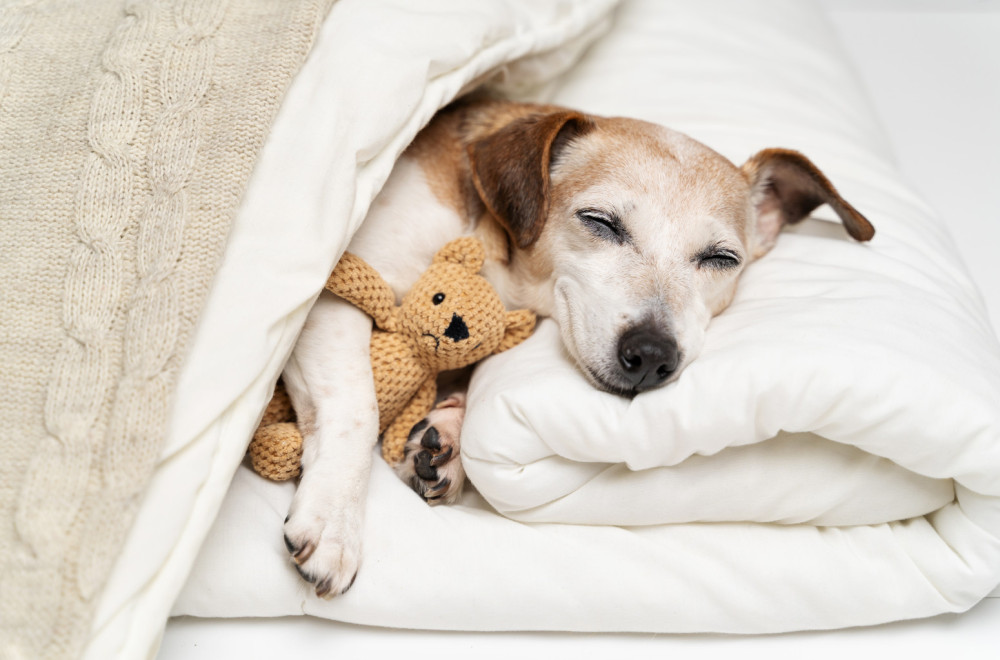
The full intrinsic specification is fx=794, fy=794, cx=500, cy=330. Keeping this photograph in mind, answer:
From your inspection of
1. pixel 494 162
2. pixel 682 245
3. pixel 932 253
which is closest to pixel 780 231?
pixel 932 253

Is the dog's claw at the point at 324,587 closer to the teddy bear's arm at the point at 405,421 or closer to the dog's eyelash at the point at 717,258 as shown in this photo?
the teddy bear's arm at the point at 405,421

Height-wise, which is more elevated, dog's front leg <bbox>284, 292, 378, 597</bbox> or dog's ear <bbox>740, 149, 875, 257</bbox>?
dog's ear <bbox>740, 149, 875, 257</bbox>

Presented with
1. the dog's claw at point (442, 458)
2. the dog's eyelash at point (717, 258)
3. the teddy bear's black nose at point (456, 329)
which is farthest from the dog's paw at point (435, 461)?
the dog's eyelash at point (717, 258)

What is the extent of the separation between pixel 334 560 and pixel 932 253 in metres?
1.85

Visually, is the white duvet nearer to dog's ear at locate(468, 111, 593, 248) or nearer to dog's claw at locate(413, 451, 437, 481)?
dog's claw at locate(413, 451, 437, 481)

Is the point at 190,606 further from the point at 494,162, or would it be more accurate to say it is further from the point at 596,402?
the point at 494,162

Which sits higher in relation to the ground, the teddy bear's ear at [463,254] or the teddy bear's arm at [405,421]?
the teddy bear's ear at [463,254]

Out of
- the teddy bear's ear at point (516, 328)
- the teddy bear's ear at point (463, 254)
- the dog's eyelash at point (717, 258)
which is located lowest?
the teddy bear's ear at point (516, 328)

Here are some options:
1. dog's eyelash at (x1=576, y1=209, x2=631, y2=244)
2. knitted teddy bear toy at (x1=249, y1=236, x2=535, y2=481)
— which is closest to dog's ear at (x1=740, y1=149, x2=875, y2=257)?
dog's eyelash at (x1=576, y1=209, x2=631, y2=244)

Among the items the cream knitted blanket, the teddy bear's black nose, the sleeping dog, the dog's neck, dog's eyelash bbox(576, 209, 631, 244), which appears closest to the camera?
the cream knitted blanket

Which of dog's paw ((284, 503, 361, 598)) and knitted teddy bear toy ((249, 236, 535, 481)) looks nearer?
dog's paw ((284, 503, 361, 598))

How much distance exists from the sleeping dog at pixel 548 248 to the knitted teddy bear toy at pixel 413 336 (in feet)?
0.18

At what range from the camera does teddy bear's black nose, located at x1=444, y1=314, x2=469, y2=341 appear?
1789 mm

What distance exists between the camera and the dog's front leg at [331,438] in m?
1.58
